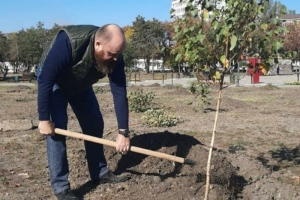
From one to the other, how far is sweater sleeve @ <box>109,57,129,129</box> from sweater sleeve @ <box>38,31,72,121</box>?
0.48 metres

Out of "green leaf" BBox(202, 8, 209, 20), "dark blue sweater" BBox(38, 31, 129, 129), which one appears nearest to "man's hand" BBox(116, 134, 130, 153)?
"dark blue sweater" BBox(38, 31, 129, 129)

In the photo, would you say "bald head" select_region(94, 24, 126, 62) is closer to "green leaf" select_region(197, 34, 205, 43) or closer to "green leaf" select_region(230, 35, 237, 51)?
"green leaf" select_region(197, 34, 205, 43)

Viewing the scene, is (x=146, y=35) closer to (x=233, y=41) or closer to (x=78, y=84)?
(x=78, y=84)

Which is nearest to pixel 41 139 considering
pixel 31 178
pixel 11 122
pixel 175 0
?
pixel 11 122

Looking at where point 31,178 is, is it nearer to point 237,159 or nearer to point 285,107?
point 237,159

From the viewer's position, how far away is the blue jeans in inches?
160

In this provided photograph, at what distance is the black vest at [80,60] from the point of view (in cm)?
369

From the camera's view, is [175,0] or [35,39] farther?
[35,39]

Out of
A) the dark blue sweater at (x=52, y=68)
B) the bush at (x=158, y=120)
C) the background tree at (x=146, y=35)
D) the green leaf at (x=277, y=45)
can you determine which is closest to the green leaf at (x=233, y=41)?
the green leaf at (x=277, y=45)

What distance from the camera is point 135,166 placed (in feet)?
16.2

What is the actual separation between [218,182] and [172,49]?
1447 mm

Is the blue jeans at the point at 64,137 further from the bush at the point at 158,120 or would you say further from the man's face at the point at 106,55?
the bush at the point at 158,120

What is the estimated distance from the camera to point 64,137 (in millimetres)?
Answer: 4137

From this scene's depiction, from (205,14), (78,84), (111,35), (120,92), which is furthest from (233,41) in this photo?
(78,84)
